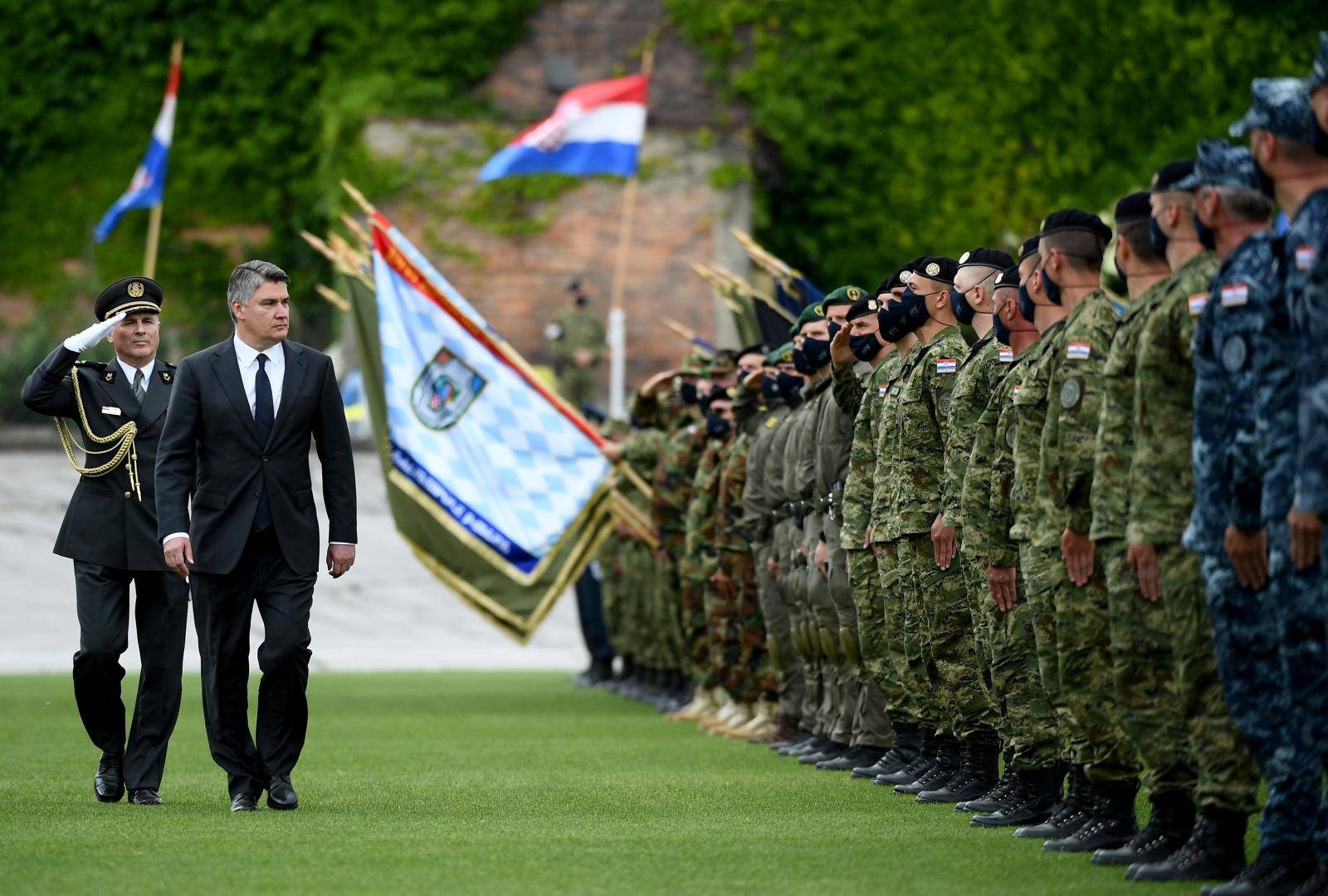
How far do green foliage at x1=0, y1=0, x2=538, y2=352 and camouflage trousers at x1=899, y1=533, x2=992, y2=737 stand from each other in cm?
2036

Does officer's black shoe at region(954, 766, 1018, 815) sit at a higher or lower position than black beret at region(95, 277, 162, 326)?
lower

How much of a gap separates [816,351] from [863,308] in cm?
109

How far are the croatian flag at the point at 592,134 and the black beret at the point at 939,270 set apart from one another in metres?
11.4

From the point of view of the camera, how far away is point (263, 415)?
9078mm

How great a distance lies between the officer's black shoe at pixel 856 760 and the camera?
1091 cm

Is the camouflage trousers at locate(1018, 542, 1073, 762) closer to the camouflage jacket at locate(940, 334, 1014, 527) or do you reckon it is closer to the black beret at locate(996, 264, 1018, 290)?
the camouflage jacket at locate(940, 334, 1014, 527)

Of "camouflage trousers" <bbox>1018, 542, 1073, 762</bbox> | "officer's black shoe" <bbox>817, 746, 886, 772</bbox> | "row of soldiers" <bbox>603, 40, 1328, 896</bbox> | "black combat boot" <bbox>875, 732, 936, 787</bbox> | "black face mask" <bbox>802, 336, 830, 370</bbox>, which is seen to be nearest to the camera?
"row of soldiers" <bbox>603, 40, 1328, 896</bbox>

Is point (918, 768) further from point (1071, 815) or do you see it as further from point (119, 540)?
point (119, 540)

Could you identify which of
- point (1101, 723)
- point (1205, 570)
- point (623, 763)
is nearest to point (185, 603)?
point (623, 763)

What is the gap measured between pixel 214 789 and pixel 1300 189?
5.79m

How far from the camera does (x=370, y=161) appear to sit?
28250 mm

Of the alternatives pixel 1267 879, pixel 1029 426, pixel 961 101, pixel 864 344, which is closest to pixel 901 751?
pixel 864 344

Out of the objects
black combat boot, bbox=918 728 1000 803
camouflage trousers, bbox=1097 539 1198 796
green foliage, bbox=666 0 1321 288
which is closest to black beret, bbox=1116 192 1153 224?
camouflage trousers, bbox=1097 539 1198 796

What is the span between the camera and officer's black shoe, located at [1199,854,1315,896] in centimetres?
619
